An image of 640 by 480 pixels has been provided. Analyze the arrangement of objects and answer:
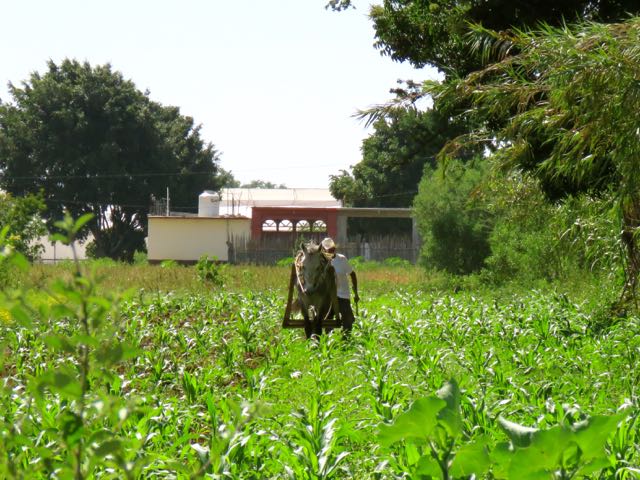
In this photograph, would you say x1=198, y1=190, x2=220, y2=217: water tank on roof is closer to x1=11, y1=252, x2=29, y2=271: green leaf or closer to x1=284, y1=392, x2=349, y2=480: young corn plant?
x1=284, y1=392, x2=349, y2=480: young corn plant

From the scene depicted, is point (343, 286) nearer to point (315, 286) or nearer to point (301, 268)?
point (301, 268)

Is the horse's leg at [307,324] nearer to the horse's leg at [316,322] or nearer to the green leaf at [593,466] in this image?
the horse's leg at [316,322]

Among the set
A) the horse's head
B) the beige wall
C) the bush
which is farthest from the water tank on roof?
the horse's head

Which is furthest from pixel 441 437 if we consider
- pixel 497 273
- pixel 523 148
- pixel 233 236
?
pixel 233 236

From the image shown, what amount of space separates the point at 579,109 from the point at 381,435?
24.7 feet

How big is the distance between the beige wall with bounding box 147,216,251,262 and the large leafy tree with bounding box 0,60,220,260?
7.12 metres

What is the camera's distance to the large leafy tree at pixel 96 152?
5816cm

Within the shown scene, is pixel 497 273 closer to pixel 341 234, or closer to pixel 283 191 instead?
pixel 341 234

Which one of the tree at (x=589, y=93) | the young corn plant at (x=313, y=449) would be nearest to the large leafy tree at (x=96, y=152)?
the tree at (x=589, y=93)

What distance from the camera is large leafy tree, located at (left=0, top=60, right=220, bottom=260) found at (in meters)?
58.2

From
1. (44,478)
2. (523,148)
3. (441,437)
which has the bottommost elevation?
(44,478)

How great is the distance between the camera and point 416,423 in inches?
131

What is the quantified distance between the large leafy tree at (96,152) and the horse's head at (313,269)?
44.6 metres

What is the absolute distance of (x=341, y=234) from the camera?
169ft
